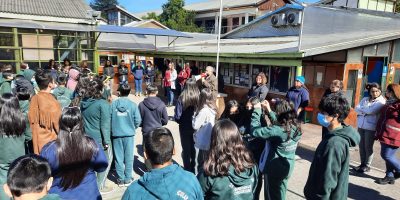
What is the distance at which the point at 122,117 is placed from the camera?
15.1 feet

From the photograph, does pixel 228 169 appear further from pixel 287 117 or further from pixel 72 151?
pixel 72 151

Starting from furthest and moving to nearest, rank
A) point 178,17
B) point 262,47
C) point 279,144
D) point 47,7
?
point 178,17 < point 47,7 < point 262,47 < point 279,144

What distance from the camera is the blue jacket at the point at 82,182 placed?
2.62m

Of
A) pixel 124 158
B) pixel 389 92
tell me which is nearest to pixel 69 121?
pixel 124 158

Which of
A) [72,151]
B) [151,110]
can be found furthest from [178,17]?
[72,151]

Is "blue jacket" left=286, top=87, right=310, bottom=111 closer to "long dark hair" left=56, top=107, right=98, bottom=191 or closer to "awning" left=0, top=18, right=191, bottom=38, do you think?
"long dark hair" left=56, top=107, right=98, bottom=191

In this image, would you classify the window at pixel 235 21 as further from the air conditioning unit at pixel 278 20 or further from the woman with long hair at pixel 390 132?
the woman with long hair at pixel 390 132

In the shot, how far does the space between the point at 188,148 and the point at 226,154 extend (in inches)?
98.7

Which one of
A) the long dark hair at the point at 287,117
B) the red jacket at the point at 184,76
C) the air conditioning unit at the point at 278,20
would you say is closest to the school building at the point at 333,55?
the red jacket at the point at 184,76

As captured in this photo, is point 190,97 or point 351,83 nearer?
point 190,97

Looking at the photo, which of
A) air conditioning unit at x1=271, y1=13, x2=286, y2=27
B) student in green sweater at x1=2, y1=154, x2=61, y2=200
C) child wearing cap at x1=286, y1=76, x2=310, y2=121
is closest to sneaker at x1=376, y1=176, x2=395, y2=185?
child wearing cap at x1=286, y1=76, x2=310, y2=121

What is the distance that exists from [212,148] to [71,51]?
42.7ft

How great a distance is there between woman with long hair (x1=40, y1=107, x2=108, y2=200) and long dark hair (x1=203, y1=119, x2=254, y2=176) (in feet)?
3.66

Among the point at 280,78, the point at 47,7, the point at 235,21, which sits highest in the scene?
the point at 235,21
